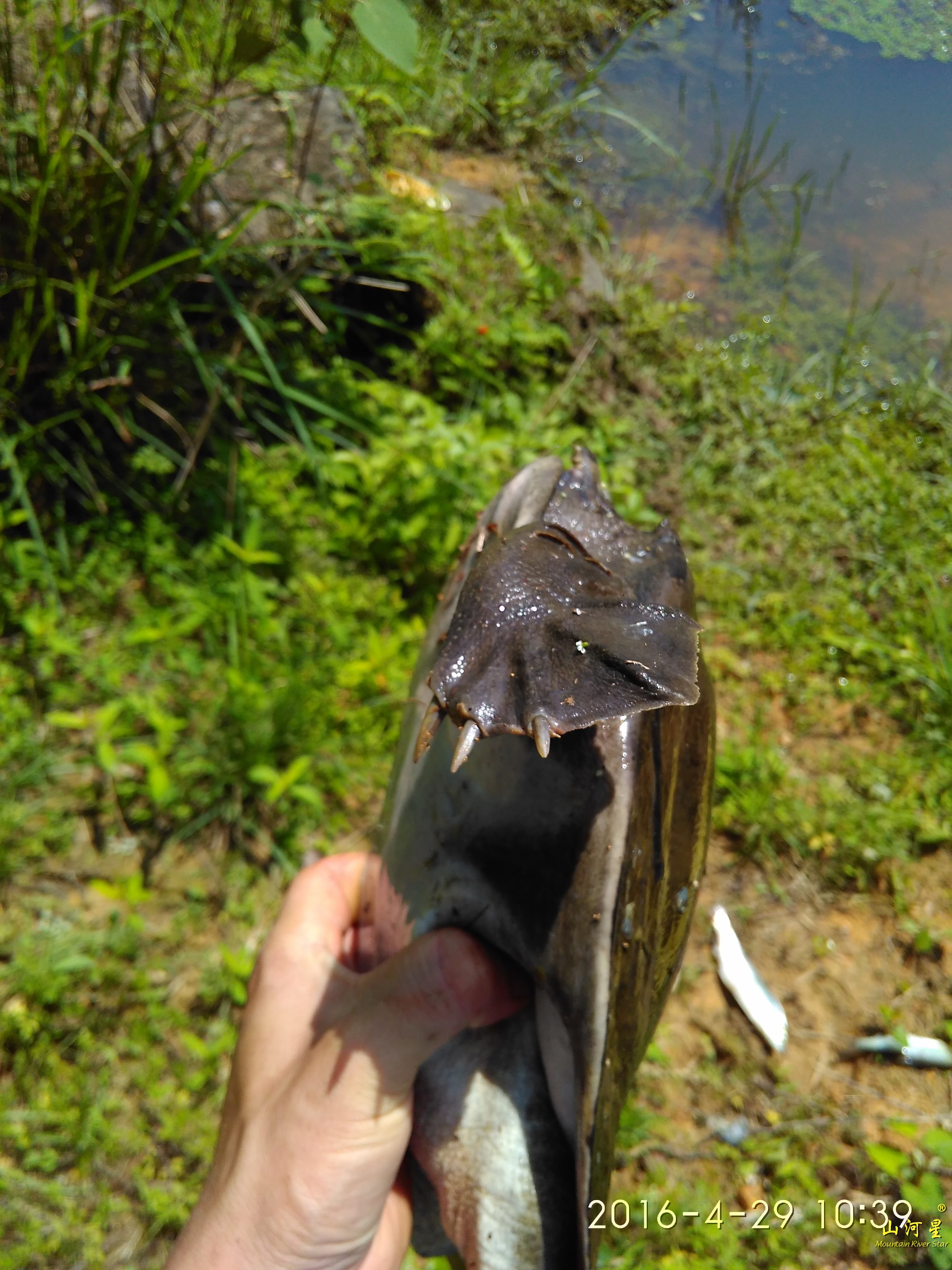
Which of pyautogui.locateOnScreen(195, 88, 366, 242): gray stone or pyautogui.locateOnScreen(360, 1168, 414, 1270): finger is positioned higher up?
pyautogui.locateOnScreen(195, 88, 366, 242): gray stone

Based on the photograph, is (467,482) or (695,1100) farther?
(467,482)

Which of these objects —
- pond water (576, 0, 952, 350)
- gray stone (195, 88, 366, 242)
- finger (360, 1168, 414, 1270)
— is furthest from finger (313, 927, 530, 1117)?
pond water (576, 0, 952, 350)

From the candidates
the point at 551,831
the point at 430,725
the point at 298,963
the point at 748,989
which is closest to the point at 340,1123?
the point at 298,963

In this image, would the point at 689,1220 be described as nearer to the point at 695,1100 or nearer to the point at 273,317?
the point at 695,1100

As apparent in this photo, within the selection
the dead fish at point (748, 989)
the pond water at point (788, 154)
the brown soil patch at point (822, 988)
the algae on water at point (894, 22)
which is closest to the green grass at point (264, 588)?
the brown soil patch at point (822, 988)

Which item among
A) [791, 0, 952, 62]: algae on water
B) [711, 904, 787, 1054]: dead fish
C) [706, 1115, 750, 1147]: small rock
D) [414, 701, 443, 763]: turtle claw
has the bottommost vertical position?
[706, 1115, 750, 1147]: small rock

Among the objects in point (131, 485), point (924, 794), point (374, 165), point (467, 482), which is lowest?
point (924, 794)

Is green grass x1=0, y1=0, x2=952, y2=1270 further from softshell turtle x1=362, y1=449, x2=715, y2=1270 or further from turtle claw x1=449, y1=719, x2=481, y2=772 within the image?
turtle claw x1=449, y1=719, x2=481, y2=772

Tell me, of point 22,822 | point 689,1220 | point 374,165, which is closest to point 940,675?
point 689,1220
